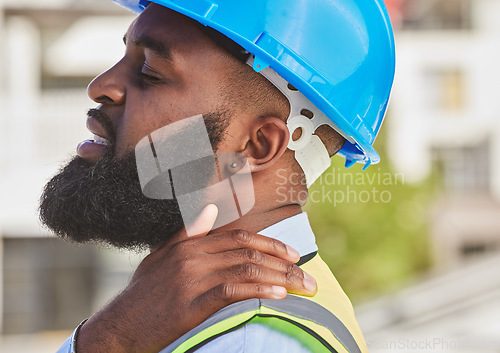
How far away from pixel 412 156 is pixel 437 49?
3544 mm

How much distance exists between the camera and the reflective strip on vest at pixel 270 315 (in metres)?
1.60

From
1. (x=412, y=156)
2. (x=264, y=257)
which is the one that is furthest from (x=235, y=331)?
(x=412, y=156)

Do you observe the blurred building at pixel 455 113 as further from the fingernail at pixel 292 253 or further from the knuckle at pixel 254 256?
the knuckle at pixel 254 256

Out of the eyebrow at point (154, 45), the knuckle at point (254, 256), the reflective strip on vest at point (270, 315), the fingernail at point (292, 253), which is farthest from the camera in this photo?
the eyebrow at point (154, 45)

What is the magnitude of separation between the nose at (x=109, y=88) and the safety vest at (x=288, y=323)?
28.5 inches

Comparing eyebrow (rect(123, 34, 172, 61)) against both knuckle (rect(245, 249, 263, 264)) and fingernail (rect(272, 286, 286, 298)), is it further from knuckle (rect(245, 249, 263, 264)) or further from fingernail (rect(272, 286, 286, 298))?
fingernail (rect(272, 286, 286, 298))

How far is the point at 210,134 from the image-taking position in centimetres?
196

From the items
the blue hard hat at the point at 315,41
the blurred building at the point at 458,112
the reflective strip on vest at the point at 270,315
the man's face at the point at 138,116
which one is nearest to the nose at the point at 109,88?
the man's face at the point at 138,116

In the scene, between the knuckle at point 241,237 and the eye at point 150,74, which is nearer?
the knuckle at point 241,237

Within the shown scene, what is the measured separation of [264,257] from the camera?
173 centimetres

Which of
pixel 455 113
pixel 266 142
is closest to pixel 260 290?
pixel 266 142

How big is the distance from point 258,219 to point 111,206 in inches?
17.3

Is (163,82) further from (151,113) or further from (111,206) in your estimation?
(111,206)

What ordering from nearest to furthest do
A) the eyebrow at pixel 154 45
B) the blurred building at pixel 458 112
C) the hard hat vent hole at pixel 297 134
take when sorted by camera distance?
the eyebrow at pixel 154 45 → the hard hat vent hole at pixel 297 134 → the blurred building at pixel 458 112
